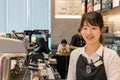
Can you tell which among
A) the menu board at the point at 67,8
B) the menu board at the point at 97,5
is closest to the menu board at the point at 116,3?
the menu board at the point at 97,5

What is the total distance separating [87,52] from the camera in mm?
1770

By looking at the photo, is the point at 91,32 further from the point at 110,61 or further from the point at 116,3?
the point at 116,3

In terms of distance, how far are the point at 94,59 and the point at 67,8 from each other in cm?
645

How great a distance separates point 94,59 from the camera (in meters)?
1.71

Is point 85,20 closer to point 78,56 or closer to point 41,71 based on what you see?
point 78,56

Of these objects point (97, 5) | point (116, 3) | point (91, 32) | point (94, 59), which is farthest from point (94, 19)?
point (97, 5)

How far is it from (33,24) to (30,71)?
663 cm

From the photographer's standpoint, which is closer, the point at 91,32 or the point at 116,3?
the point at 91,32

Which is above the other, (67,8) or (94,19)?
(67,8)

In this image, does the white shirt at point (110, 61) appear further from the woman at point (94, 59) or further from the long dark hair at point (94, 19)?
the long dark hair at point (94, 19)

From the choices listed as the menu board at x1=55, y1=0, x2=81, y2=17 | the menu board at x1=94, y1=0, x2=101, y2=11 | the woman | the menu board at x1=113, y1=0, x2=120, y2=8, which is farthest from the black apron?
the menu board at x1=55, y1=0, x2=81, y2=17

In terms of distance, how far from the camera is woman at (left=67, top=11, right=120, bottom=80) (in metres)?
1.64

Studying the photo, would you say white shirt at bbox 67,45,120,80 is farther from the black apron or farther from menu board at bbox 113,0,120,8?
menu board at bbox 113,0,120,8

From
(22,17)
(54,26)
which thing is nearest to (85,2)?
(54,26)
